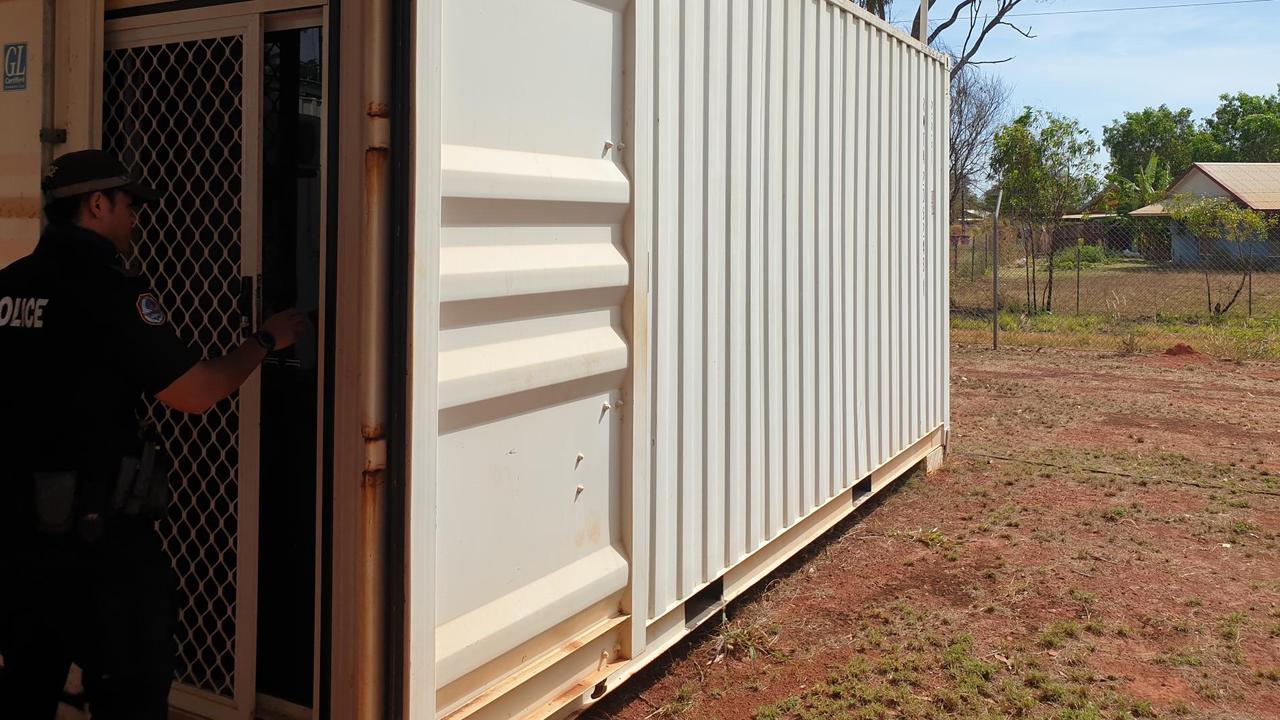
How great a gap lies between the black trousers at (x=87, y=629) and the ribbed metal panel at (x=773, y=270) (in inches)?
73.1

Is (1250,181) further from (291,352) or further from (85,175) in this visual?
(85,175)

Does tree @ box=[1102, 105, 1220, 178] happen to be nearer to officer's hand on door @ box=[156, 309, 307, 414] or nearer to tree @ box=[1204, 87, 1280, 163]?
tree @ box=[1204, 87, 1280, 163]

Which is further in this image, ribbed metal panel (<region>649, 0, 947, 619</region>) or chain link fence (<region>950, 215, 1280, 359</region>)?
chain link fence (<region>950, 215, 1280, 359</region>)

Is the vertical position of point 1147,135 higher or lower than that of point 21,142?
higher

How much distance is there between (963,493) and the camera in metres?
7.69

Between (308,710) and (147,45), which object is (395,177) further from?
(308,710)

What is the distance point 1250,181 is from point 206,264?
4632 centimetres

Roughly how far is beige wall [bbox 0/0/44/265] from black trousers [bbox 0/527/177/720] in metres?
1.26

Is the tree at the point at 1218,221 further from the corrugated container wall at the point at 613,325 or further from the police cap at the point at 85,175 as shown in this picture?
the police cap at the point at 85,175

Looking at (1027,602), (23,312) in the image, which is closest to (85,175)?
(23,312)

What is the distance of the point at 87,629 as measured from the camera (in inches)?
110

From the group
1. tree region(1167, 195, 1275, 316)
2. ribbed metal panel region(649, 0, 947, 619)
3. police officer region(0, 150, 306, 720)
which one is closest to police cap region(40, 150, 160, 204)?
police officer region(0, 150, 306, 720)

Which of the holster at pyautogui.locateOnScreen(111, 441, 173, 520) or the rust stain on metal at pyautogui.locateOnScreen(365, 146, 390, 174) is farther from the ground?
the rust stain on metal at pyautogui.locateOnScreen(365, 146, 390, 174)

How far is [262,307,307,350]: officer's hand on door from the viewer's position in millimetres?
2961
